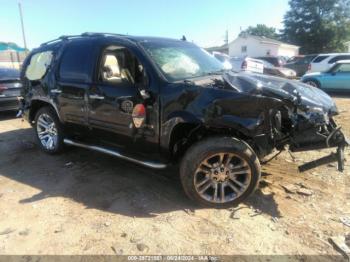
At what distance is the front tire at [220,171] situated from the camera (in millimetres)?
3725

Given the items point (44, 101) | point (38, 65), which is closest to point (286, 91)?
point (44, 101)

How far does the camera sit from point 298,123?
3.74m

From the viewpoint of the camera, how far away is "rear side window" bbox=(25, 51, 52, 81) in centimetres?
568

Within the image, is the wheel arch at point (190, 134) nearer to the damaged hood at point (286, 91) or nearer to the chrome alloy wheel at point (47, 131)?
the damaged hood at point (286, 91)

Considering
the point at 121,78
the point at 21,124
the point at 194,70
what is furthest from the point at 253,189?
the point at 21,124

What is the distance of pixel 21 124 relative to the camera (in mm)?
8289

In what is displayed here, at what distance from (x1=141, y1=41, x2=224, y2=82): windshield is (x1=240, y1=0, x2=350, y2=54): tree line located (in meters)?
41.8

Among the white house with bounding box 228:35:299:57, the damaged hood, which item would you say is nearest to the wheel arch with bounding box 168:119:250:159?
the damaged hood

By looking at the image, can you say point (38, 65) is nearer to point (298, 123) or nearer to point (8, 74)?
point (8, 74)

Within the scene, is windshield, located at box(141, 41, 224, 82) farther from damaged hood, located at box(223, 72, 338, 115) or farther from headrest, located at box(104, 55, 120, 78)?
damaged hood, located at box(223, 72, 338, 115)

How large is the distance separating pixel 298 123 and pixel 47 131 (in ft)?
13.8

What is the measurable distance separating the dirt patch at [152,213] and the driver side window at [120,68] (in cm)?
139

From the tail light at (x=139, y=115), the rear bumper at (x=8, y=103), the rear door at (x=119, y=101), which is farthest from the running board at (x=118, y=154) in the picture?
the rear bumper at (x=8, y=103)

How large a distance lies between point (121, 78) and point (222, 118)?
1546 millimetres
